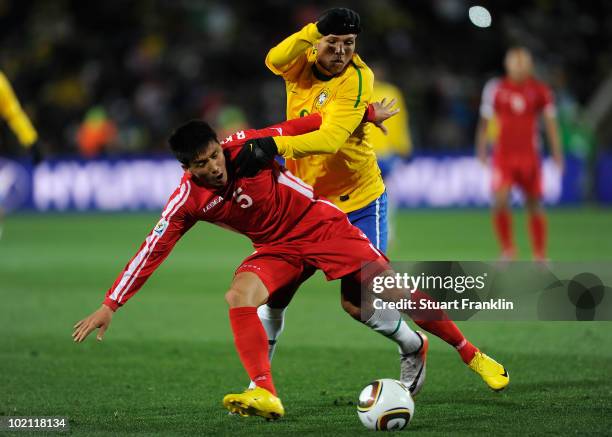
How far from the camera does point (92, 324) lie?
4.97 meters

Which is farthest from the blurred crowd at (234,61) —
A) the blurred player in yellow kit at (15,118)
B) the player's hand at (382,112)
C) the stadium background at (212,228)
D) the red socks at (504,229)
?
the player's hand at (382,112)

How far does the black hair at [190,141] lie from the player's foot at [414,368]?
1.70 meters

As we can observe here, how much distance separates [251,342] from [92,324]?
77cm

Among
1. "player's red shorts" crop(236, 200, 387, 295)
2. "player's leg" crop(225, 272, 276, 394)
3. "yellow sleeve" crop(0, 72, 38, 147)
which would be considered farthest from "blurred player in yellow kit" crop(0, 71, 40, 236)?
"player's leg" crop(225, 272, 276, 394)

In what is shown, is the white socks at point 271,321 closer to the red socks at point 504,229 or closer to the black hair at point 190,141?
the black hair at point 190,141

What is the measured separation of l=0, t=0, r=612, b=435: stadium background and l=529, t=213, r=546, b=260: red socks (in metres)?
0.71

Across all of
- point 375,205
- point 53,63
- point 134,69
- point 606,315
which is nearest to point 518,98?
point 606,315

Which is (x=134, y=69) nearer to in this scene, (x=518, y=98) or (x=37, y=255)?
(x=37, y=255)

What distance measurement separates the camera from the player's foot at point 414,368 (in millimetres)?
5723

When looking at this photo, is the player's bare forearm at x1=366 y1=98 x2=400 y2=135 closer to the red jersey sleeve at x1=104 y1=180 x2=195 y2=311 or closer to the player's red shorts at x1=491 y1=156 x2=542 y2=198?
the red jersey sleeve at x1=104 y1=180 x2=195 y2=311

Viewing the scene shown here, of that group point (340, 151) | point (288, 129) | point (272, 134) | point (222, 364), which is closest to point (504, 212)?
point (222, 364)

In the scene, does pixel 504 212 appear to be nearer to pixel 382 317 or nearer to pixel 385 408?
pixel 382 317

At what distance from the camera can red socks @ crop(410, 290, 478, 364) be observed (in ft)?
18.2

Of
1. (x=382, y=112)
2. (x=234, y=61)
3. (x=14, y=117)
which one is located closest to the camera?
(x=382, y=112)
